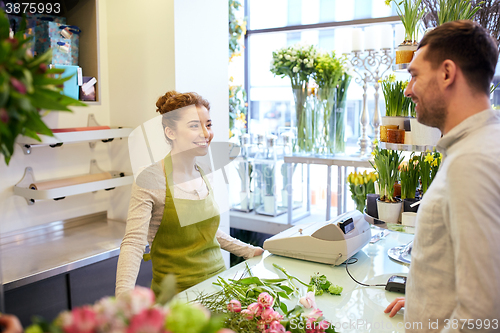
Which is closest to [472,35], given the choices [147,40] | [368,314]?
[368,314]

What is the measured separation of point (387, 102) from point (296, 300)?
38.2 inches

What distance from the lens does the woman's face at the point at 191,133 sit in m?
1.77

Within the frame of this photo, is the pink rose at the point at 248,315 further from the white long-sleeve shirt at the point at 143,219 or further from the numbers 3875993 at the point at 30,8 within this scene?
the numbers 3875993 at the point at 30,8

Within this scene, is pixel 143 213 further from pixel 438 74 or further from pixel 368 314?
pixel 438 74

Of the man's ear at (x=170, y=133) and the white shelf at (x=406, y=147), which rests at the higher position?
the man's ear at (x=170, y=133)

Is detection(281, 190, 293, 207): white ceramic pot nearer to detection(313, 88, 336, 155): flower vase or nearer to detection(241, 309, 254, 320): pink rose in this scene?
detection(313, 88, 336, 155): flower vase

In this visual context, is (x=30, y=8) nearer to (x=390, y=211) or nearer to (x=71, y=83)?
(x=71, y=83)

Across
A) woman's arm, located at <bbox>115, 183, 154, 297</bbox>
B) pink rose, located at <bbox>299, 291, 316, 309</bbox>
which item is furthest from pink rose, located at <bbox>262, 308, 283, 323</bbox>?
woman's arm, located at <bbox>115, 183, 154, 297</bbox>

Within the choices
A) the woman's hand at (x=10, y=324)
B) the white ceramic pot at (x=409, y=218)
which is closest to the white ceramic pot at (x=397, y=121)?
the white ceramic pot at (x=409, y=218)

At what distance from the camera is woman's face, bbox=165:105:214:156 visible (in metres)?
1.77

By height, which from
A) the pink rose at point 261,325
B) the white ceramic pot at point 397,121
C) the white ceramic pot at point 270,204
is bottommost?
the white ceramic pot at point 270,204

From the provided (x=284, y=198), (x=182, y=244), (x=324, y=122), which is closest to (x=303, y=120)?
(x=324, y=122)

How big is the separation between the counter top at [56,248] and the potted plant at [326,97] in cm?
160

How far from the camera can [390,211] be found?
175 cm
